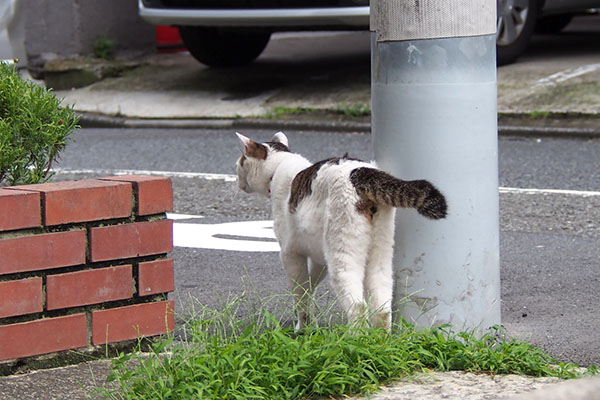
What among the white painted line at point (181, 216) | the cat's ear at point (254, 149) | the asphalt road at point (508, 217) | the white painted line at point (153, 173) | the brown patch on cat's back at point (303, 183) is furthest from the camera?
the white painted line at point (153, 173)

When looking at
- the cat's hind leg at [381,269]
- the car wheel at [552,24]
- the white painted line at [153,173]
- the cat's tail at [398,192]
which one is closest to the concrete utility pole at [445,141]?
the cat's hind leg at [381,269]

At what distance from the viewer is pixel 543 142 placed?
856 centimetres

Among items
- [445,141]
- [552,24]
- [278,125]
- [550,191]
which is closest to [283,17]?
[278,125]

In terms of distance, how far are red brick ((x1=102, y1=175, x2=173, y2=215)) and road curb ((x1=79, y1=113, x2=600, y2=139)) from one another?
5577mm

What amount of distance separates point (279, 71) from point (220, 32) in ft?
2.66

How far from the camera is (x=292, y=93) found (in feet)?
34.4

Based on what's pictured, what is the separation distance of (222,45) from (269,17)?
2026 mm

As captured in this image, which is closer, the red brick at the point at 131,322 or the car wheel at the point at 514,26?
the red brick at the point at 131,322

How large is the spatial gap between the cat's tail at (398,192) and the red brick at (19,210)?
1.06 meters

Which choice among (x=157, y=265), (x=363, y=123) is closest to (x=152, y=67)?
(x=363, y=123)

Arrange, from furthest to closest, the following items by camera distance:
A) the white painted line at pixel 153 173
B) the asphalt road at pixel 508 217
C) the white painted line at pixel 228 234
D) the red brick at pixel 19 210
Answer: the white painted line at pixel 153 173 → the white painted line at pixel 228 234 → the asphalt road at pixel 508 217 → the red brick at pixel 19 210

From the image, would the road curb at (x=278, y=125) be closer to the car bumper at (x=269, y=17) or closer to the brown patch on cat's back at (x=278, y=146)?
the car bumper at (x=269, y=17)

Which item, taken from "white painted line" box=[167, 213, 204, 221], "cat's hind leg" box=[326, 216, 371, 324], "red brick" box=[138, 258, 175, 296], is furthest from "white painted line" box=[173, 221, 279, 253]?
"cat's hind leg" box=[326, 216, 371, 324]

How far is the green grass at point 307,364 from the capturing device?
2873 mm
